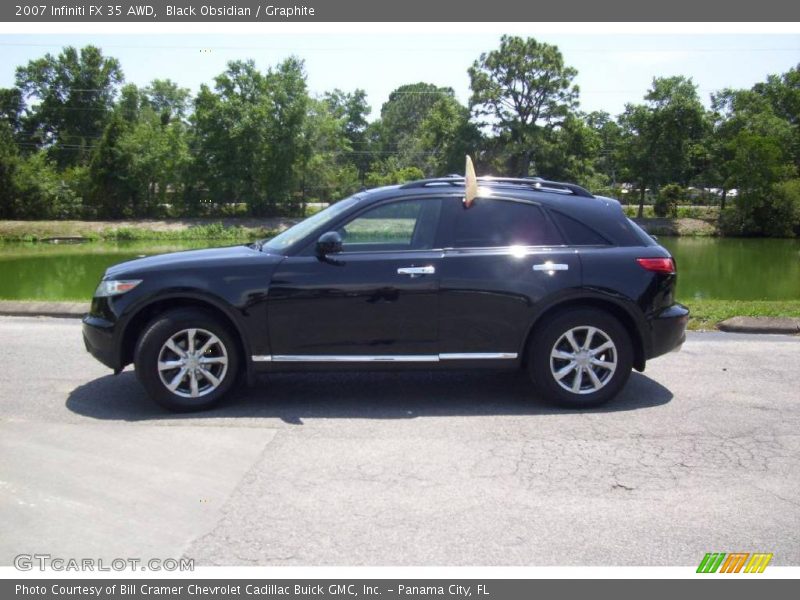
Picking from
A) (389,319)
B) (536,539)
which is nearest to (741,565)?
(536,539)

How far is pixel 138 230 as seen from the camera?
49844 mm

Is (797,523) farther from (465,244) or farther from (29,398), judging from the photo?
(29,398)

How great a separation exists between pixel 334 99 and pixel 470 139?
2984cm

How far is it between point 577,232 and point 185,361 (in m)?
3.36

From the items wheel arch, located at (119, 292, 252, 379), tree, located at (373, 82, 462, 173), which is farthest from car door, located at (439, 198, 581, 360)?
tree, located at (373, 82, 462, 173)

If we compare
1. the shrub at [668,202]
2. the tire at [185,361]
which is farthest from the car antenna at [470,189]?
the shrub at [668,202]

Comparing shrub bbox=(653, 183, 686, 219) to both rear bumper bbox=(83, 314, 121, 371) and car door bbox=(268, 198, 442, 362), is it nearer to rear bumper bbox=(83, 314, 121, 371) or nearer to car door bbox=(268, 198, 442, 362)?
car door bbox=(268, 198, 442, 362)

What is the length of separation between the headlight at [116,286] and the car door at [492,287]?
2.48 meters

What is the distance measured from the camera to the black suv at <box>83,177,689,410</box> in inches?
234

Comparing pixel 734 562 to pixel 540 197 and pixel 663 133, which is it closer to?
pixel 540 197

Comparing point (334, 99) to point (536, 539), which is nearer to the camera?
point (536, 539)

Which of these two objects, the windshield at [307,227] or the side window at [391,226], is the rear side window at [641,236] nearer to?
the side window at [391,226]

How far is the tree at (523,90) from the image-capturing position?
185 ft

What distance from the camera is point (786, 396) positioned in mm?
6465
